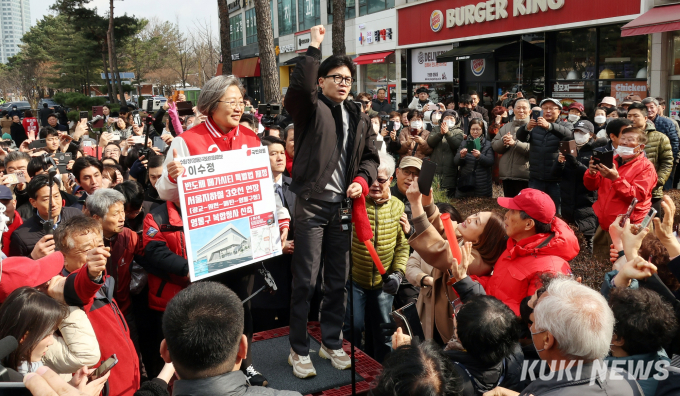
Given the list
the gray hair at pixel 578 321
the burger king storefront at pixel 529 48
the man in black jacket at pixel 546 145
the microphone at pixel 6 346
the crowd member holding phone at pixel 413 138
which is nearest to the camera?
the microphone at pixel 6 346

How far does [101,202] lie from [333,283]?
1785 mm

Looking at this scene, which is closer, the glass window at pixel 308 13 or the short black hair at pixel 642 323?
the short black hair at pixel 642 323

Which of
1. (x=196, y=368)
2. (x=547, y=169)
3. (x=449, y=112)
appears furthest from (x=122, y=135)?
(x=196, y=368)

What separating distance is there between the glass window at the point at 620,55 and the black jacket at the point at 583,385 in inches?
565

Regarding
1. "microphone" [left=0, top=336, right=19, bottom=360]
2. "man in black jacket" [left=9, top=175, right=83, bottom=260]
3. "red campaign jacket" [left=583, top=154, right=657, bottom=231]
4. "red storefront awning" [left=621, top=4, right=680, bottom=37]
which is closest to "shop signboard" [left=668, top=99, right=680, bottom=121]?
"red storefront awning" [left=621, top=4, right=680, bottom=37]

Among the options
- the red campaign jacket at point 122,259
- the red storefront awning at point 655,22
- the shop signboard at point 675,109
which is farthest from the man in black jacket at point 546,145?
the shop signboard at point 675,109

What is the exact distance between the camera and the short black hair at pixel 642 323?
8.77 ft

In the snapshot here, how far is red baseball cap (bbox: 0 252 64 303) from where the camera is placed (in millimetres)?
2812

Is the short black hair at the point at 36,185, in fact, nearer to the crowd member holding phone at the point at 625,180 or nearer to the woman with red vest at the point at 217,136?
the woman with red vest at the point at 217,136

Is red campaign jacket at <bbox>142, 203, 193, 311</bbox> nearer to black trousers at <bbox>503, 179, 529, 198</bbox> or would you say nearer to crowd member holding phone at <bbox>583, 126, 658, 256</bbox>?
crowd member holding phone at <bbox>583, 126, 658, 256</bbox>

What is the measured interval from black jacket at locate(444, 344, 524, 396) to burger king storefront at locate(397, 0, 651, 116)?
14.1m

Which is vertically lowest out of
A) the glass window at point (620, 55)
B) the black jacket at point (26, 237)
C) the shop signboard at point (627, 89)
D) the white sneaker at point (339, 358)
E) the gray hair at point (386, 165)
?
the white sneaker at point (339, 358)

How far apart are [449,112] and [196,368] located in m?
8.86

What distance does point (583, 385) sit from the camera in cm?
232
